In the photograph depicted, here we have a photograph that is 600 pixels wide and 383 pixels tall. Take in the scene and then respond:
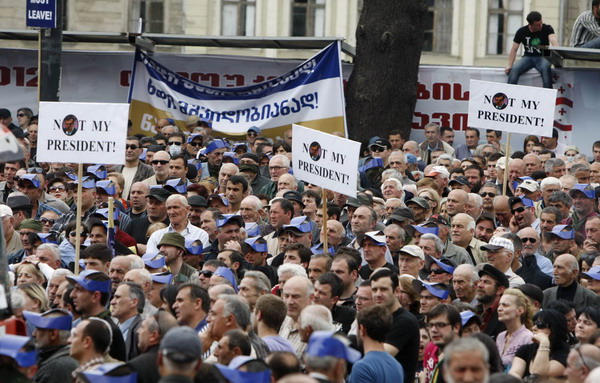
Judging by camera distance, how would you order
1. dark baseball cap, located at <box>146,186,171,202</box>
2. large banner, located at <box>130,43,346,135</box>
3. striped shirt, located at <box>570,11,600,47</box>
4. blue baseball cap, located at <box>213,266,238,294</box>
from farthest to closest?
striped shirt, located at <box>570,11,600,47</box>, large banner, located at <box>130,43,346,135</box>, dark baseball cap, located at <box>146,186,171,202</box>, blue baseball cap, located at <box>213,266,238,294</box>

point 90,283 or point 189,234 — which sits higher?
point 90,283

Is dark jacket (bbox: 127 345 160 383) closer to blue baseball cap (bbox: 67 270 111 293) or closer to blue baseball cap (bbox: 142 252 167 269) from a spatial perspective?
blue baseball cap (bbox: 67 270 111 293)

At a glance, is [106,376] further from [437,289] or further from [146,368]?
[437,289]

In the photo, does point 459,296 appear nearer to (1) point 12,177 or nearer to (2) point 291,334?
(2) point 291,334

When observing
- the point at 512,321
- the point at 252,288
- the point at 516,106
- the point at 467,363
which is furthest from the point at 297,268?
the point at 516,106

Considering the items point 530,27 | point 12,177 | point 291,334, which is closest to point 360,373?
point 291,334

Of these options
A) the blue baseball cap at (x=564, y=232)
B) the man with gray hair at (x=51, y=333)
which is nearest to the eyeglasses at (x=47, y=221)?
the blue baseball cap at (x=564, y=232)

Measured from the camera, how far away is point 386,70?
66.7ft

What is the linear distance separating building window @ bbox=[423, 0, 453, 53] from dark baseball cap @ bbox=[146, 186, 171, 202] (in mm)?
27004

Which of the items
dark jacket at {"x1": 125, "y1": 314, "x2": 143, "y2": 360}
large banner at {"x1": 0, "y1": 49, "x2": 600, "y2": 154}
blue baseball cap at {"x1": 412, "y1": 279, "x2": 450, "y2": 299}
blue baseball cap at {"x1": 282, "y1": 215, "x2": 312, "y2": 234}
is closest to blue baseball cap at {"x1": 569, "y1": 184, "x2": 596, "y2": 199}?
blue baseball cap at {"x1": 282, "y1": 215, "x2": 312, "y2": 234}

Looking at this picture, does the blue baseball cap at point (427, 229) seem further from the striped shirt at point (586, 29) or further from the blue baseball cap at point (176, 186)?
the striped shirt at point (586, 29)

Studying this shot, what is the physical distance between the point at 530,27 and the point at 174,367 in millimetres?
14476

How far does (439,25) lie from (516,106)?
25120 millimetres

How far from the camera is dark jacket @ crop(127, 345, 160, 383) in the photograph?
8469mm
